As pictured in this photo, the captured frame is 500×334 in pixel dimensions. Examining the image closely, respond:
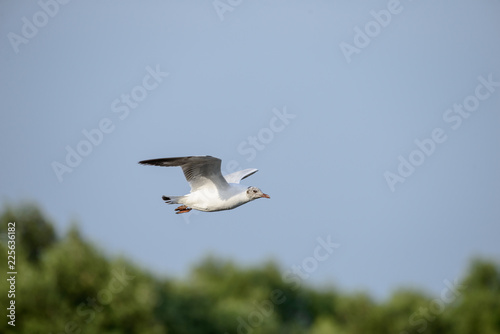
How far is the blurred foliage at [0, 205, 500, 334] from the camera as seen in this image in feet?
133

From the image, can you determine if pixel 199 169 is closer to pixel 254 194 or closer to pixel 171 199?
pixel 171 199

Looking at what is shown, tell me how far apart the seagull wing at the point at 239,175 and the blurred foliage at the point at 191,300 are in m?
19.4

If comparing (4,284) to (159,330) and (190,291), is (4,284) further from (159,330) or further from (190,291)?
(190,291)

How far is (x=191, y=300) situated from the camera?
1882 inches

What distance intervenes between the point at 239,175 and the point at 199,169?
2.44 meters

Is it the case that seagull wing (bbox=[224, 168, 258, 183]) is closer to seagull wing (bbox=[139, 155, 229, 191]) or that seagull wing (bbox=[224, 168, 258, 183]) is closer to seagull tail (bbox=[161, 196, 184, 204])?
seagull wing (bbox=[139, 155, 229, 191])

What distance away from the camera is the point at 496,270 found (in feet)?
230

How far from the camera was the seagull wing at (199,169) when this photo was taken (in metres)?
19.6

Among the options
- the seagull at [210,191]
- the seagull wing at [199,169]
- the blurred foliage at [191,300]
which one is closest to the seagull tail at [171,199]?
the seagull at [210,191]

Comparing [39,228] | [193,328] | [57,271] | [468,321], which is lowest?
[468,321]

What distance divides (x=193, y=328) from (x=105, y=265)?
5983mm

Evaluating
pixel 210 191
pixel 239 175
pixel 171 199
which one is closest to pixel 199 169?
pixel 210 191

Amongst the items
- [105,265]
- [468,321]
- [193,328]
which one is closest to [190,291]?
[193,328]

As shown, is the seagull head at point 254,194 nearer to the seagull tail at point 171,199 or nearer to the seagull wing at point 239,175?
the seagull wing at point 239,175
